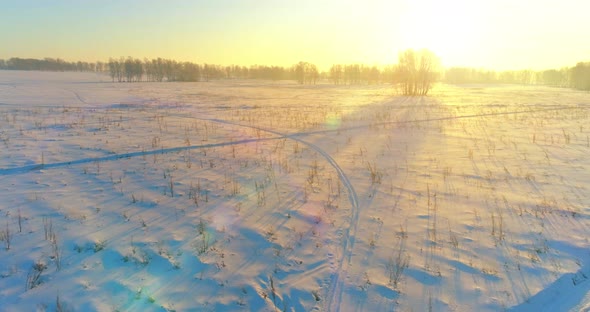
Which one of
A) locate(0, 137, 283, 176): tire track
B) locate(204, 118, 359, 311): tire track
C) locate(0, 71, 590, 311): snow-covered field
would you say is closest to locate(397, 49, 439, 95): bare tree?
locate(0, 71, 590, 311): snow-covered field

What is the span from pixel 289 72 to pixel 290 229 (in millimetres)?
163743

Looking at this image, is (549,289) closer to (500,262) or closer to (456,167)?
(500,262)

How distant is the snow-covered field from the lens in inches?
166

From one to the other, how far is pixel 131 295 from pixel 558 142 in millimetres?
16739

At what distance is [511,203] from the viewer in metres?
7.10

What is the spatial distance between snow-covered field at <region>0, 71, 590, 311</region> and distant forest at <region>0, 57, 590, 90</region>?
59233mm

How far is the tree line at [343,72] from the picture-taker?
2451 inches

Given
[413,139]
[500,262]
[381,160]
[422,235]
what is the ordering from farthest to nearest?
[413,139]
[381,160]
[422,235]
[500,262]

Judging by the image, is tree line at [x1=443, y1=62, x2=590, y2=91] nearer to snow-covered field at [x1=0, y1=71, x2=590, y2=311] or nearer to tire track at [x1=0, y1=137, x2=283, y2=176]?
snow-covered field at [x1=0, y1=71, x2=590, y2=311]

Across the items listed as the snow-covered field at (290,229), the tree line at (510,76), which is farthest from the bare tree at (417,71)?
the tree line at (510,76)

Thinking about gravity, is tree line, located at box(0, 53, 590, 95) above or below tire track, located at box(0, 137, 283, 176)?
above

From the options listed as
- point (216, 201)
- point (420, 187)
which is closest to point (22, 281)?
point (216, 201)

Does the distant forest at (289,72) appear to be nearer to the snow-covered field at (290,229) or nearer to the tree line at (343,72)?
the tree line at (343,72)

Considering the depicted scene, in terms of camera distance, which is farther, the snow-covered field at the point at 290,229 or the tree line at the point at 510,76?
the tree line at the point at 510,76
